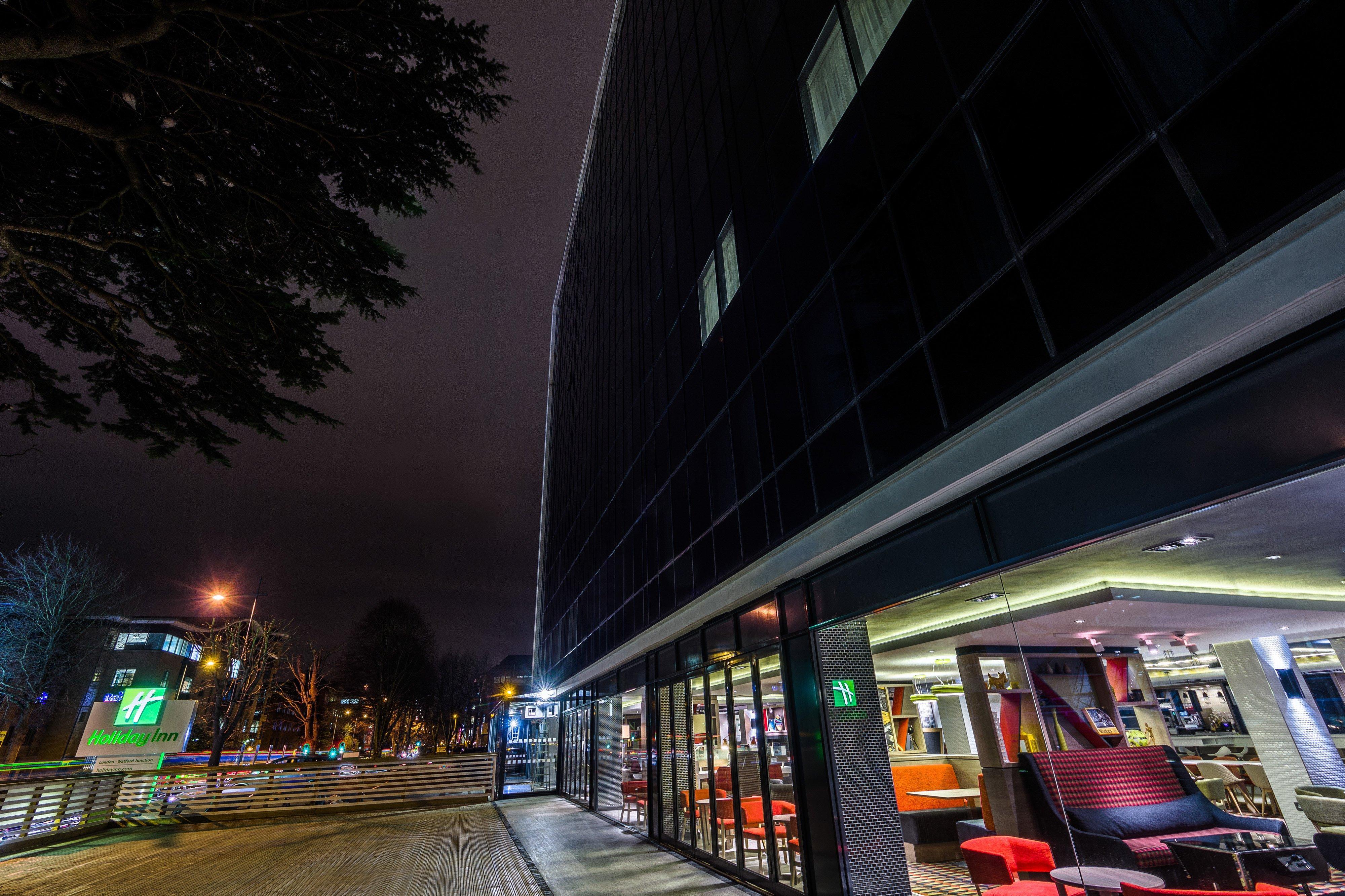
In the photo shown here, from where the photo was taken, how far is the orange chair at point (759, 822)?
7793 mm

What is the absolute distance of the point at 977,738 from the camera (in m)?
10.4

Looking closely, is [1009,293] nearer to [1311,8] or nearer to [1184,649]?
[1311,8]

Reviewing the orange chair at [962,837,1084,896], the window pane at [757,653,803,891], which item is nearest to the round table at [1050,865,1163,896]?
the orange chair at [962,837,1084,896]

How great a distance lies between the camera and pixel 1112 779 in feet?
23.0

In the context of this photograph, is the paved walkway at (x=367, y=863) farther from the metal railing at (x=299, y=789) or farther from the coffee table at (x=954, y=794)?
the coffee table at (x=954, y=794)

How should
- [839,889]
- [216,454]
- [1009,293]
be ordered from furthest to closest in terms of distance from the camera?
[216,454] → [839,889] → [1009,293]

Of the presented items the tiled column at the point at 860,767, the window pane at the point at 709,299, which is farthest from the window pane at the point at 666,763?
the window pane at the point at 709,299

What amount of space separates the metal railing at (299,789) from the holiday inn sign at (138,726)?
842mm

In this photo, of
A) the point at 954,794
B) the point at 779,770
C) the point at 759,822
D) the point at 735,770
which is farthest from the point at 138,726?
the point at 954,794

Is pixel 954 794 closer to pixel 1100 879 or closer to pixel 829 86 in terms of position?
pixel 1100 879

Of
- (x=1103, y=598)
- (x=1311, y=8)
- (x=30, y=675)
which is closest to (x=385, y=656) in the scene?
(x=30, y=675)

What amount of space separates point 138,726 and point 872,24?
24051mm

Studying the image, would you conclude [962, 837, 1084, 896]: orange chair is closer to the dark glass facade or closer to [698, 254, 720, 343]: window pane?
the dark glass facade

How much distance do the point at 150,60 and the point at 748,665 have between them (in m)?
11.1
